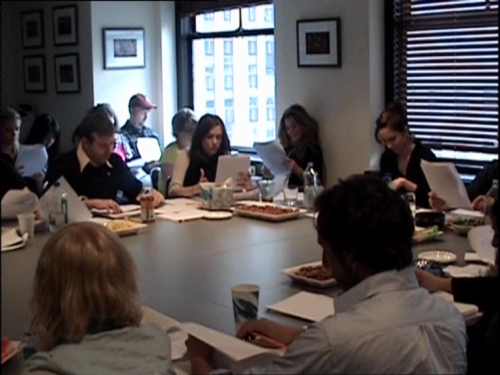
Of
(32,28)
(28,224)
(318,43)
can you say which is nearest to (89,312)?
(28,224)

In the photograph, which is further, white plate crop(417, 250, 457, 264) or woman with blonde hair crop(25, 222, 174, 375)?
white plate crop(417, 250, 457, 264)

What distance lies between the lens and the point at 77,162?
10.5 feet

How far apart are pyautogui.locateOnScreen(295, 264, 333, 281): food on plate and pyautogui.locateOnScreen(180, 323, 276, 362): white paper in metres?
0.56

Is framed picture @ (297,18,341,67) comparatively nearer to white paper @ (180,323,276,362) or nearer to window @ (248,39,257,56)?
window @ (248,39,257,56)

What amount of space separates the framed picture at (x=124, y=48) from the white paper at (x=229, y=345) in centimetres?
267

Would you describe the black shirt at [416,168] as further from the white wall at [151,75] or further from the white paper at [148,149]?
the white paper at [148,149]

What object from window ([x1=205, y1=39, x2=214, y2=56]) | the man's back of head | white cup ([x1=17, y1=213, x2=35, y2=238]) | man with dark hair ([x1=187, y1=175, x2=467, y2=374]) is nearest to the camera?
man with dark hair ([x1=187, y1=175, x2=467, y2=374])

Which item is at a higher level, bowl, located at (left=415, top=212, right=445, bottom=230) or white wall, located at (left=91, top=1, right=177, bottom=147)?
white wall, located at (left=91, top=1, right=177, bottom=147)

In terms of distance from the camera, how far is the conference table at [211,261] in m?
1.79

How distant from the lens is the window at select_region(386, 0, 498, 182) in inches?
125

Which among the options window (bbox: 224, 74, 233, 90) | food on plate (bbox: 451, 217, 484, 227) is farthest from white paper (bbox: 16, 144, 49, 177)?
food on plate (bbox: 451, 217, 484, 227)

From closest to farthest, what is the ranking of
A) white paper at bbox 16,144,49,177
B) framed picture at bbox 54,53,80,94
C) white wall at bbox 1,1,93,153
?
white wall at bbox 1,1,93,153
white paper at bbox 16,144,49,177
framed picture at bbox 54,53,80,94

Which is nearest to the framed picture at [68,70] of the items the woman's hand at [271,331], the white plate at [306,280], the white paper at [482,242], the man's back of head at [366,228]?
the white plate at [306,280]

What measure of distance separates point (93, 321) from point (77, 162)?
1.97m
